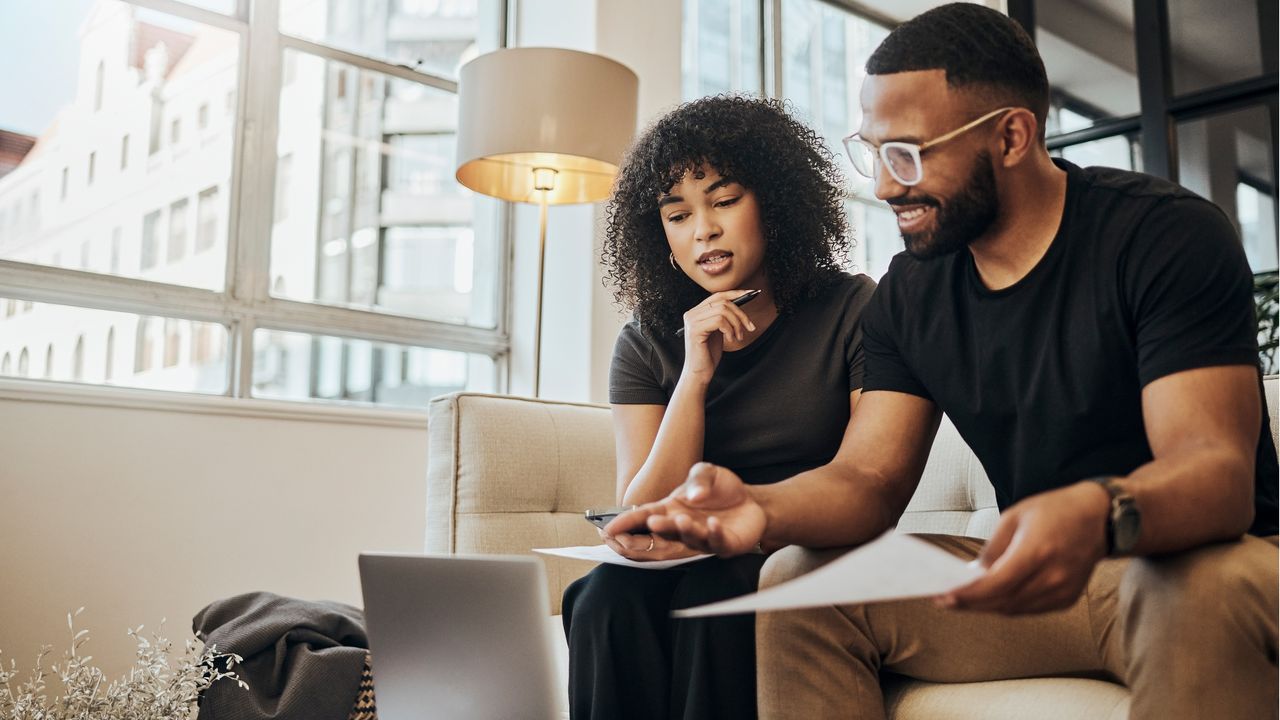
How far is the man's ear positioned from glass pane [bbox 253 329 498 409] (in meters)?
2.32

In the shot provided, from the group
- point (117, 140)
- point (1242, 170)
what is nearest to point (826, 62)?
point (1242, 170)

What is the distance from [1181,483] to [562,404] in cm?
135

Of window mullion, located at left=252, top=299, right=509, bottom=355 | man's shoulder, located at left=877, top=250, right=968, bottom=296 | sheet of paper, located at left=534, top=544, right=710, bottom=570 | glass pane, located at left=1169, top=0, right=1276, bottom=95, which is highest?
glass pane, located at left=1169, top=0, right=1276, bottom=95

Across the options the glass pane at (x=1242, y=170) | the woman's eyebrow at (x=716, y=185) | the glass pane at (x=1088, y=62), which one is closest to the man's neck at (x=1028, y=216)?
the woman's eyebrow at (x=716, y=185)

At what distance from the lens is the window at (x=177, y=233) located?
288cm

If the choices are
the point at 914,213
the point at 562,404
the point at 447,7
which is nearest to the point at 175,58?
the point at 447,7

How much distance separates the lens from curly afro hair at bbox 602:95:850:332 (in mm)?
1647

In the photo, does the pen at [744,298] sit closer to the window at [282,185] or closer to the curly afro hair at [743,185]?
the curly afro hair at [743,185]

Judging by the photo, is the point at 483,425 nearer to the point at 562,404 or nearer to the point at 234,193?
the point at 562,404

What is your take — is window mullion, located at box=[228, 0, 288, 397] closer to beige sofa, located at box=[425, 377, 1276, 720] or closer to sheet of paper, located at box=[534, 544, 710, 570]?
beige sofa, located at box=[425, 377, 1276, 720]

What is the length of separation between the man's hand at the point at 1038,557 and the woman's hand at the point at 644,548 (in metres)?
0.53

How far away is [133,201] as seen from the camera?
285 centimetres

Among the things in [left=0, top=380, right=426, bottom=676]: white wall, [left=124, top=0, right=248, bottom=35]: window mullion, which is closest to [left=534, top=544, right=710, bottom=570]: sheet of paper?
[left=0, top=380, right=426, bottom=676]: white wall

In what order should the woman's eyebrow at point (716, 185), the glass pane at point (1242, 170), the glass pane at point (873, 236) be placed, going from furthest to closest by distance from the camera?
the glass pane at point (873, 236)
the glass pane at point (1242, 170)
the woman's eyebrow at point (716, 185)
